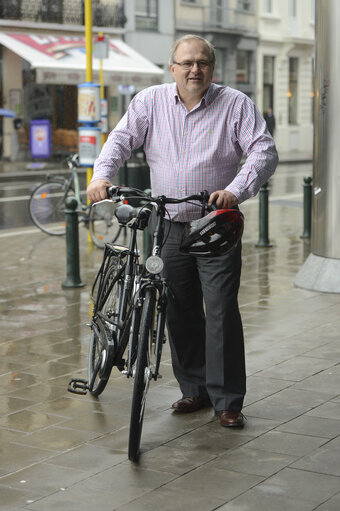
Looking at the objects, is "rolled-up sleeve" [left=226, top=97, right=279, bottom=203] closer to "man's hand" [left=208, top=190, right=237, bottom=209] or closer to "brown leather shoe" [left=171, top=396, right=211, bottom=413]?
"man's hand" [left=208, top=190, right=237, bottom=209]

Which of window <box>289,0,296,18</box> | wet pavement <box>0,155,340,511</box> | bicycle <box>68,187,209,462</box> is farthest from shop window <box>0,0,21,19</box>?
bicycle <box>68,187,209,462</box>

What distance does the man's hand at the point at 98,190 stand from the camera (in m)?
5.03

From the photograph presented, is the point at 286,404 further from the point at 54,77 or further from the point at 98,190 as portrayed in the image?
the point at 54,77

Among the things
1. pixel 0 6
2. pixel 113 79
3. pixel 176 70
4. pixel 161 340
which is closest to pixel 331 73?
pixel 176 70

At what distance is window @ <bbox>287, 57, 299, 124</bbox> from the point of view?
45.9m

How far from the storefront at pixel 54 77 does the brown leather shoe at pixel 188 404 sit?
2608 centimetres

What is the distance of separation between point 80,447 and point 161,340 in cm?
64

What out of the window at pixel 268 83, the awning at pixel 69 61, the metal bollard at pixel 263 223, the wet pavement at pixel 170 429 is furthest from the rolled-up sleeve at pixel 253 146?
the window at pixel 268 83

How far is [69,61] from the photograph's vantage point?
32.6m

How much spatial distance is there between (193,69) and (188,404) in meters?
1.76

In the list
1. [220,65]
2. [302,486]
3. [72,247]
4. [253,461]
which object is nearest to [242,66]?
[220,65]

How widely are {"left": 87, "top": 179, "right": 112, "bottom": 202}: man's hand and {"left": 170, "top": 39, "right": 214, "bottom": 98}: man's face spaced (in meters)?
0.65

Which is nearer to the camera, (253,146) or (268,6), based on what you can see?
(253,146)

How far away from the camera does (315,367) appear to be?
6422 mm
